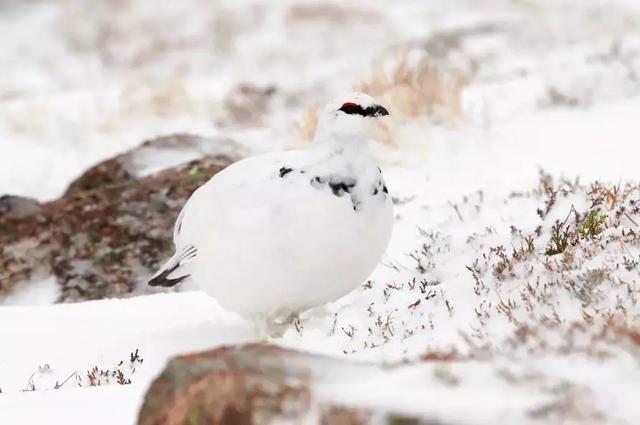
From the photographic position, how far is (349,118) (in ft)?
13.7

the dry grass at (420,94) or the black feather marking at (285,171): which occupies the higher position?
the dry grass at (420,94)

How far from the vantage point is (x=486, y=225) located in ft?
19.0

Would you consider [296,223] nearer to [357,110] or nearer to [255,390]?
[357,110]

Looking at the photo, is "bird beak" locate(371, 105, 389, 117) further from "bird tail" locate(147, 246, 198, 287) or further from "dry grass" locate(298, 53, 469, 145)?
"dry grass" locate(298, 53, 469, 145)

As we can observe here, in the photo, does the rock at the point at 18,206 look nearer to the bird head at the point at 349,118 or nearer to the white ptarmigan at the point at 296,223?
the white ptarmigan at the point at 296,223

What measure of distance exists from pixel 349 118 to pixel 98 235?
3606mm

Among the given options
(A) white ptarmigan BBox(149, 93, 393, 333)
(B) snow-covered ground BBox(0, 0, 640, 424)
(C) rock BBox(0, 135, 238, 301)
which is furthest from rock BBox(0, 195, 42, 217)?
(A) white ptarmigan BBox(149, 93, 393, 333)

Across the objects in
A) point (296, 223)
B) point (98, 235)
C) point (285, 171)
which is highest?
point (98, 235)

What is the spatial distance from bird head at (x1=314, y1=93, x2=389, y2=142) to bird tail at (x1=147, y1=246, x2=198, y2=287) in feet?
2.53

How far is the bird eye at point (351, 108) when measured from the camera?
4.21 meters

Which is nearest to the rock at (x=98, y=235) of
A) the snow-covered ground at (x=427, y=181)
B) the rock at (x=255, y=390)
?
the snow-covered ground at (x=427, y=181)

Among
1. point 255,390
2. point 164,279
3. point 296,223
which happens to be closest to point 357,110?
point 296,223

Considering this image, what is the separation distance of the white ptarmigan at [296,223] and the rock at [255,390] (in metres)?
1.39

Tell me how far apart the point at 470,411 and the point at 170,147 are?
24.0 feet
